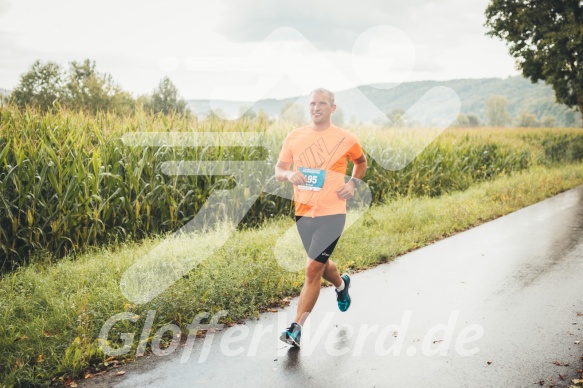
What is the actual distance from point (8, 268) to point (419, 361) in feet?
17.8

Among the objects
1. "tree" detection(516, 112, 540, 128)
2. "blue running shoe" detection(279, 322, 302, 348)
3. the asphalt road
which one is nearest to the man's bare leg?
"blue running shoe" detection(279, 322, 302, 348)

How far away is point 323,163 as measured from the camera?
420 centimetres

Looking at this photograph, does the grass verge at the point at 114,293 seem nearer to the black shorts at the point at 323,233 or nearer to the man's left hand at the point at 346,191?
the black shorts at the point at 323,233

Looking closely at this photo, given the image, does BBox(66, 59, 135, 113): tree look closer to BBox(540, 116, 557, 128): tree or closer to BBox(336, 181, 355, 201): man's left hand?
BBox(336, 181, 355, 201): man's left hand

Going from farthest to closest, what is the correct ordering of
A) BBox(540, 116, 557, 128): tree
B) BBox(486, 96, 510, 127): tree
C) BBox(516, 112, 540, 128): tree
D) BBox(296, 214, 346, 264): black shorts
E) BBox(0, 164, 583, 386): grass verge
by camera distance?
BBox(486, 96, 510, 127): tree
BBox(516, 112, 540, 128): tree
BBox(540, 116, 557, 128): tree
BBox(296, 214, 346, 264): black shorts
BBox(0, 164, 583, 386): grass verge

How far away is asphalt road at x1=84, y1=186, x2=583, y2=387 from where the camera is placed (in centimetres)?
353

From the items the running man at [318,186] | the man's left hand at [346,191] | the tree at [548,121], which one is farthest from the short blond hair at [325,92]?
the tree at [548,121]

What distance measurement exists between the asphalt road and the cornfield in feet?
11.2

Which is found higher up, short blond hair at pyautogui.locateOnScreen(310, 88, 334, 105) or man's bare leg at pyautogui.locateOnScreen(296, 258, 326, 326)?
short blond hair at pyautogui.locateOnScreen(310, 88, 334, 105)

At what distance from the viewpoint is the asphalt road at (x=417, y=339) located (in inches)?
139

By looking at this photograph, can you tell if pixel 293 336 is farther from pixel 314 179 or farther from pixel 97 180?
pixel 97 180

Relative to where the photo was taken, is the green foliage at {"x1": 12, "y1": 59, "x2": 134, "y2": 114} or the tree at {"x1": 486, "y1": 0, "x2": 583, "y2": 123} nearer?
the tree at {"x1": 486, "y1": 0, "x2": 583, "y2": 123}

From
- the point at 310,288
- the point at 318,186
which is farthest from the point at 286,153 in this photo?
the point at 310,288

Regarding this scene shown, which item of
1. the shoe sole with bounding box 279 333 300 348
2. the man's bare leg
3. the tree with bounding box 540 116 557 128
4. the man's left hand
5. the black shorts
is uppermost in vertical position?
the tree with bounding box 540 116 557 128
